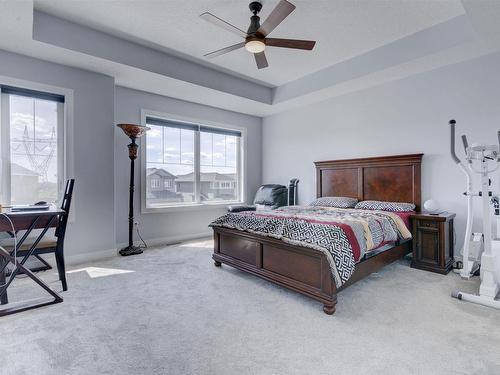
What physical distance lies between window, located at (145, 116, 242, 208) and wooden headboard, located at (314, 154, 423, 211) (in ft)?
6.27

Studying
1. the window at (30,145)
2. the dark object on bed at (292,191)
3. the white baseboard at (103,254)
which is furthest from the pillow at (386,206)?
the window at (30,145)

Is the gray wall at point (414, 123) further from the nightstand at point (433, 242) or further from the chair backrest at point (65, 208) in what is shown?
the chair backrest at point (65, 208)

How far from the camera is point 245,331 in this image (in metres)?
1.99

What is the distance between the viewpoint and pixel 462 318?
217 centimetres

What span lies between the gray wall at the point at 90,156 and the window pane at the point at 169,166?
0.83 m

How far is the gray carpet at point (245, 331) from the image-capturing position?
1.63 metres

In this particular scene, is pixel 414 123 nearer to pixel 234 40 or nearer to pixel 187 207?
pixel 234 40

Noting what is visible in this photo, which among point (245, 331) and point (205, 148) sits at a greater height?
point (205, 148)

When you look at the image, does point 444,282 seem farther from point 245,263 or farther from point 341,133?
point 341,133

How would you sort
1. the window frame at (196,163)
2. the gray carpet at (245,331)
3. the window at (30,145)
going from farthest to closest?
1. the window frame at (196,163)
2. the window at (30,145)
3. the gray carpet at (245,331)

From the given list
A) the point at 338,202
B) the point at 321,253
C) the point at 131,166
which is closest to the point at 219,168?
the point at 131,166

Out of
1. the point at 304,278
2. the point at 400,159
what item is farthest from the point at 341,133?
the point at 304,278

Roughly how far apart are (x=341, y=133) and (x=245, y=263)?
307 centimetres

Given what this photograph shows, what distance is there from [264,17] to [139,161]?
9.67 ft
